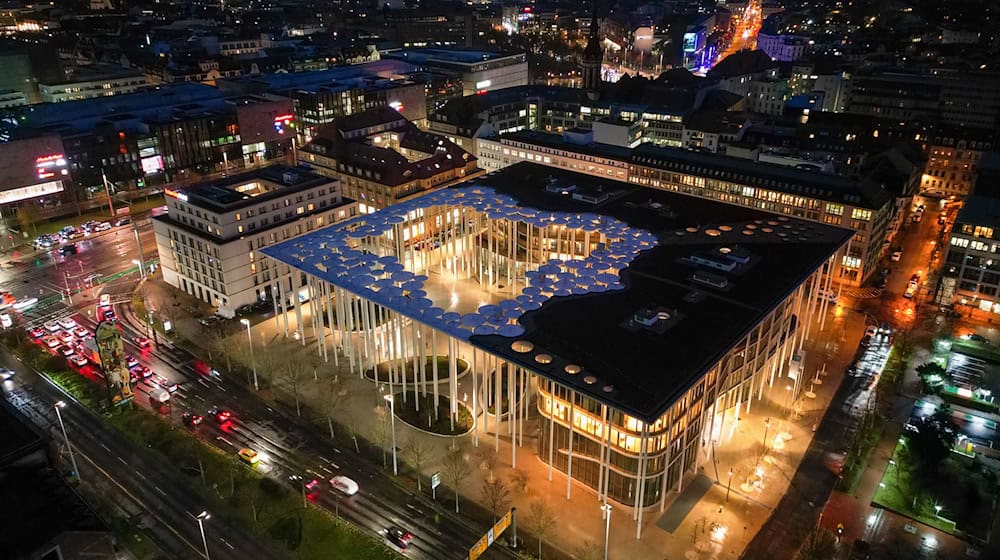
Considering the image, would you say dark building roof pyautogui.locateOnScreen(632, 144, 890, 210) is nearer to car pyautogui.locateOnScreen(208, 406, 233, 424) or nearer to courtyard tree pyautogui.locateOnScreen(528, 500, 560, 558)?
courtyard tree pyautogui.locateOnScreen(528, 500, 560, 558)

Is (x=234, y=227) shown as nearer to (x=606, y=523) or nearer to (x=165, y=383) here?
(x=165, y=383)

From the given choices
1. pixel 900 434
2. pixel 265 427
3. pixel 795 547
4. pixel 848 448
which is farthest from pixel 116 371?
pixel 900 434

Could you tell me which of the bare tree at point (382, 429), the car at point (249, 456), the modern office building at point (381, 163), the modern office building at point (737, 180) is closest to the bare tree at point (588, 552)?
the bare tree at point (382, 429)

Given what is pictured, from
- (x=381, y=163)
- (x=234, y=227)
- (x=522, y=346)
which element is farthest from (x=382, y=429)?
(x=381, y=163)

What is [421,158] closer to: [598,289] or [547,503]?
[598,289]

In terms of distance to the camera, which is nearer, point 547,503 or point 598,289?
point 547,503

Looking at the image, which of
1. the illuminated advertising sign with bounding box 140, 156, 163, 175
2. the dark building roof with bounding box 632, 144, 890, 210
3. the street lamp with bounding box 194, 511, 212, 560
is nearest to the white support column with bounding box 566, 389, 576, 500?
the street lamp with bounding box 194, 511, 212, 560
